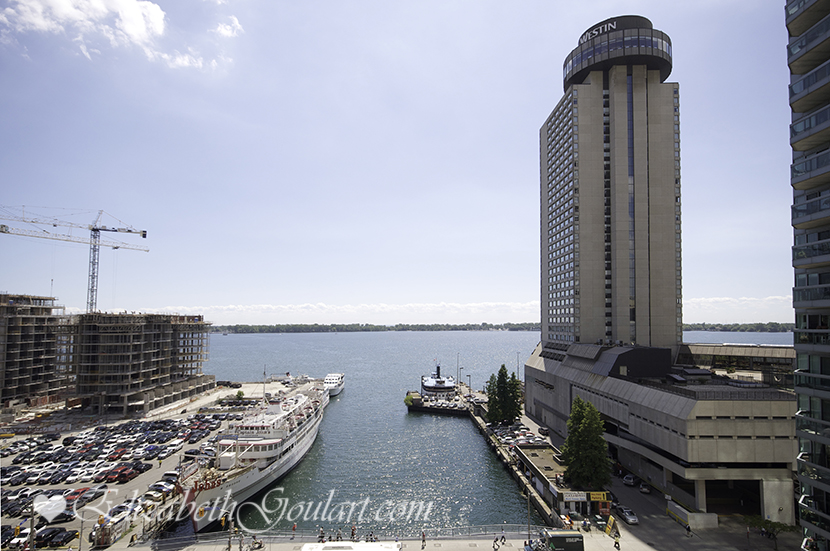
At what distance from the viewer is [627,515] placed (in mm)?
37625

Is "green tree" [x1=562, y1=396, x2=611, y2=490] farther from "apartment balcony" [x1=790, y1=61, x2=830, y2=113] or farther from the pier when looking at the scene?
"apartment balcony" [x1=790, y1=61, x2=830, y2=113]

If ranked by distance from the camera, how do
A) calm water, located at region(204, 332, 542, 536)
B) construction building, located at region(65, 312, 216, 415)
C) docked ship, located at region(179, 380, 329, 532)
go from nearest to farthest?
docked ship, located at region(179, 380, 329, 532) → calm water, located at region(204, 332, 542, 536) → construction building, located at region(65, 312, 216, 415)

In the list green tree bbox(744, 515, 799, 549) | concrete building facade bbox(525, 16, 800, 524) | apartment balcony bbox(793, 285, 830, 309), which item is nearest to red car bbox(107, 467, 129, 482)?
concrete building facade bbox(525, 16, 800, 524)

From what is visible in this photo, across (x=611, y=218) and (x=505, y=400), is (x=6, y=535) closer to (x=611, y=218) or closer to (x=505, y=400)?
(x=505, y=400)

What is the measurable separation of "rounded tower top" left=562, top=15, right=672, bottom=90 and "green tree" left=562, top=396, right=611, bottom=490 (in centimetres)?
6236

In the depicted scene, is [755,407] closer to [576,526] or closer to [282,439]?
[576,526]

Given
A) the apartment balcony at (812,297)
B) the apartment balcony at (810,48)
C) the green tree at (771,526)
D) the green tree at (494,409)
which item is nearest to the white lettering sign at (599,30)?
the apartment balcony at (810,48)

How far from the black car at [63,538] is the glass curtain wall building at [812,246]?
50.6m

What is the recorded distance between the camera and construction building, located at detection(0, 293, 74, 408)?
8625 cm

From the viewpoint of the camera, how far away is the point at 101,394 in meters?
83.4

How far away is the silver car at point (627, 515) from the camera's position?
1464 inches

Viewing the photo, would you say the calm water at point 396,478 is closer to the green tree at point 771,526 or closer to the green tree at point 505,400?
the green tree at point 505,400

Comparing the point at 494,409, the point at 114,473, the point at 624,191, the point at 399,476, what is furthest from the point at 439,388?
the point at 114,473

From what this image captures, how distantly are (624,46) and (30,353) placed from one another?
5114 inches
